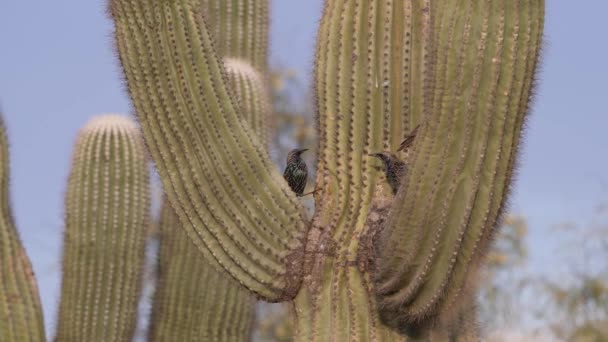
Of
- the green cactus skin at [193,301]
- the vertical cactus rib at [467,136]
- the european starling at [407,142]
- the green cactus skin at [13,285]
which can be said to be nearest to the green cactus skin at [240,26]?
the green cactus skin at [193,301]

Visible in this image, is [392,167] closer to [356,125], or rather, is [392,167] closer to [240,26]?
[356,125]

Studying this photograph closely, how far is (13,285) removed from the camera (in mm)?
7508

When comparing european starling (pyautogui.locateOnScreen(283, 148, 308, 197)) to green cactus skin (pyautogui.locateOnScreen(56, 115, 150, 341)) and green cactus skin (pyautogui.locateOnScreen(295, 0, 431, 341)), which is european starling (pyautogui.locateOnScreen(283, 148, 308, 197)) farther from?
green cactus skin (pyautogui.locateOnScreen(56, 115, 150, 341))

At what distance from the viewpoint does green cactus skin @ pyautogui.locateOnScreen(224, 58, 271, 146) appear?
7379mm

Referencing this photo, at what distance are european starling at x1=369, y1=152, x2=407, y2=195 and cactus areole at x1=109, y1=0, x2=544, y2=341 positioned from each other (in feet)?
0.12

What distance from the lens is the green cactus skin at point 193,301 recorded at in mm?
7750

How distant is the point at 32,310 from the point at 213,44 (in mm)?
3247

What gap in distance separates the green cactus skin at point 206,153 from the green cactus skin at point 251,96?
8.03 feet

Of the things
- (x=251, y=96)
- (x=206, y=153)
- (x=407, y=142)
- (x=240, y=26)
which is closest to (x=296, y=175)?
(x=206, y=153)

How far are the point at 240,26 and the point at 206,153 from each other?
3953 mm

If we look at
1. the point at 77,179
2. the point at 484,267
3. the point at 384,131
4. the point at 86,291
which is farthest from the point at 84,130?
the point at 484,267

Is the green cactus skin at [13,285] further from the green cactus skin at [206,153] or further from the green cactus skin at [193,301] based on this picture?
the green cactus skin at [206,153]

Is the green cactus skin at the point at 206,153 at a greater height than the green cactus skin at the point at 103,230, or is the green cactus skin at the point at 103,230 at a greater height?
the green cactus skin at the point at 206,153

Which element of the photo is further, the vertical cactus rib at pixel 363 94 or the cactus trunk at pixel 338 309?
the vertical cactus rib at pixel 363 94
